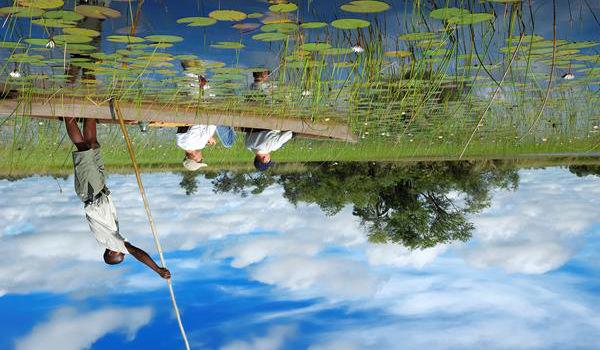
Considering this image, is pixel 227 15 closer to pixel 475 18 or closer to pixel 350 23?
pixel 350 23

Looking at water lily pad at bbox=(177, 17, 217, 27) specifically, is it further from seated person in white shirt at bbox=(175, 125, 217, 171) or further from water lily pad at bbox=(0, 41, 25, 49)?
seated person in white shirt at bbox=(175, 125, 217, 171)

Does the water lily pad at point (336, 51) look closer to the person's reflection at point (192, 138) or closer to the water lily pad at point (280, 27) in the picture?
the water lily pad at point (280, 27)

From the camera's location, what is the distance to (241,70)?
201 inches

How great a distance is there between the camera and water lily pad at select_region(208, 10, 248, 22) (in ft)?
10.7

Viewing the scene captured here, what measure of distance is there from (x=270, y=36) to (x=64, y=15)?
1353 mm

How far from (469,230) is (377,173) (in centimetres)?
822

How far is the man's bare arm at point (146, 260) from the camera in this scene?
4.49 m

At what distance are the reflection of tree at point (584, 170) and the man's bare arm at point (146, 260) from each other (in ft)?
58.1

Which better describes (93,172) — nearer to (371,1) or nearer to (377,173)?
(371,1)

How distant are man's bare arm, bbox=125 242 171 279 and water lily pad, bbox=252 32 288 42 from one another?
2174mm

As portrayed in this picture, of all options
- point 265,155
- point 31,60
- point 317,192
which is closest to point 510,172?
point 317,192

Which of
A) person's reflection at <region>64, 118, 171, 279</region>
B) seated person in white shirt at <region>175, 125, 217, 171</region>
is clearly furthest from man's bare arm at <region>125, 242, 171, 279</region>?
seated person in white shirt at <region>175, 125, 217, 171</region>

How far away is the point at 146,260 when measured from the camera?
4.74 meters

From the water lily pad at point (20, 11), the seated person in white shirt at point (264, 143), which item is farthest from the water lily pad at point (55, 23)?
the seated person in white shirt at point (264, 143)
